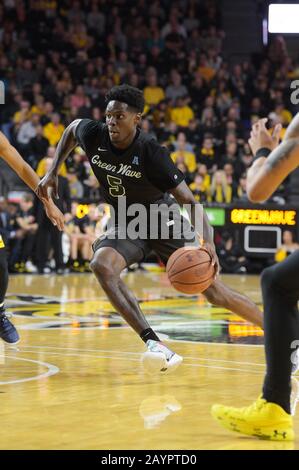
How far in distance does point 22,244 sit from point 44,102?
14.5 ft

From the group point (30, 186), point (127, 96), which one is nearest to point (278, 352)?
point (127, 96)

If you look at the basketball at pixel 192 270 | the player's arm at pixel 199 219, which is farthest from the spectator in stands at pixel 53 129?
the basketball at pixel 192 270

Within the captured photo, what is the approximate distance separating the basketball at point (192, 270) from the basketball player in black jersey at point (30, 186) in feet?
3.18

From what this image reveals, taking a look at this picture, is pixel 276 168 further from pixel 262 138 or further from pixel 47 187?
pixel 47 187

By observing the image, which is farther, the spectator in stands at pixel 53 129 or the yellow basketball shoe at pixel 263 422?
the spectator in stands at pixel 53 129

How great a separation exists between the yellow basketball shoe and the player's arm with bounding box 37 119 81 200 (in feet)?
10.4

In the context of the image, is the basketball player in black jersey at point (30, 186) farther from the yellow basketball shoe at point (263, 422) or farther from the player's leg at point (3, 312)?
the yellow basketball shoe at point (263, 422)

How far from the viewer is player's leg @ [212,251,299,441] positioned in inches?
192

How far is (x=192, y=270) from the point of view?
7047 millimetres

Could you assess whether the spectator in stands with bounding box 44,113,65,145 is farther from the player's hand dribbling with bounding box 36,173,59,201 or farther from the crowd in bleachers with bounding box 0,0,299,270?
the player's hand dribbling with bounding box 36,173,59,201

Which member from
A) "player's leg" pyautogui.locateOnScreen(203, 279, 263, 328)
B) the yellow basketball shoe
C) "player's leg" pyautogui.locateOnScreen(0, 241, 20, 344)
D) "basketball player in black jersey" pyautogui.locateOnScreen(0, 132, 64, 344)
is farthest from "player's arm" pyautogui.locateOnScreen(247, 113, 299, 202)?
"player's leg" pyautogui.locateOnScreen(0, 241, 20, 344)

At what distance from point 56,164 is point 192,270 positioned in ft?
5.21

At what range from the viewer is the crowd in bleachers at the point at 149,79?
19516 millimetres
